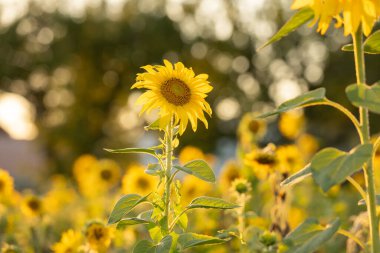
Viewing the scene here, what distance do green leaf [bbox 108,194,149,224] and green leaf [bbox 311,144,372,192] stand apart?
18.8 inches

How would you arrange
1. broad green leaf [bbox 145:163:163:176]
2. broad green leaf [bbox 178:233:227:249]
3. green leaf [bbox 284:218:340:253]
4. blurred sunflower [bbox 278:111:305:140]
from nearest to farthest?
green leaf [bbox 284:218:340:253]
broad green leaf [bbox 178:233:227:249]
broad green leaf [bbox 145:163:163:176]
blurred sunflower [bbox 278:111:305:140]

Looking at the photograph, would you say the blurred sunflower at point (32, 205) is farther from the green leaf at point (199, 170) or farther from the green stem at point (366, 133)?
the green stem at point (366, 133)

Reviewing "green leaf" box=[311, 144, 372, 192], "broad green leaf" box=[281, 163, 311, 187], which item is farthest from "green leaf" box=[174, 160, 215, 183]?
"green leaf" box=[311, 144, 372, 192]

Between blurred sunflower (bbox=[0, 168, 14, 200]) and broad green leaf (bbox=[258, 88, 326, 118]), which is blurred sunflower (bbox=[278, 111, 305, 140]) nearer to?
blurred sunflower (bbox=[0, 168, 14, 200])

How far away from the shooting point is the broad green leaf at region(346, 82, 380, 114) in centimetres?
132

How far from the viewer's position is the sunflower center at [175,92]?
180 cm

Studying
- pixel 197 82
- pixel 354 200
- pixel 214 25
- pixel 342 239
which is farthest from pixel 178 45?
pixel 197 82

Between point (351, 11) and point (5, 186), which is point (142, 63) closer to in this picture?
point (5, 186)

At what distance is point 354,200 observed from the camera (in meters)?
6.19

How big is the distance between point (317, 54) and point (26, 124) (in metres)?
8.26

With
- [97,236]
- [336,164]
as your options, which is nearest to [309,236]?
[336,164]

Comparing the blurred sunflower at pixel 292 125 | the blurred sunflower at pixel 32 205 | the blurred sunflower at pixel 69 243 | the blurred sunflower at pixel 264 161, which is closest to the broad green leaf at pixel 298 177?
the blurred sunflower at pixel 69 243

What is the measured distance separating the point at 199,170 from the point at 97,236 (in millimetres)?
946

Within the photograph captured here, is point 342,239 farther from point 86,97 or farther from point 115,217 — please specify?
point 86,97
